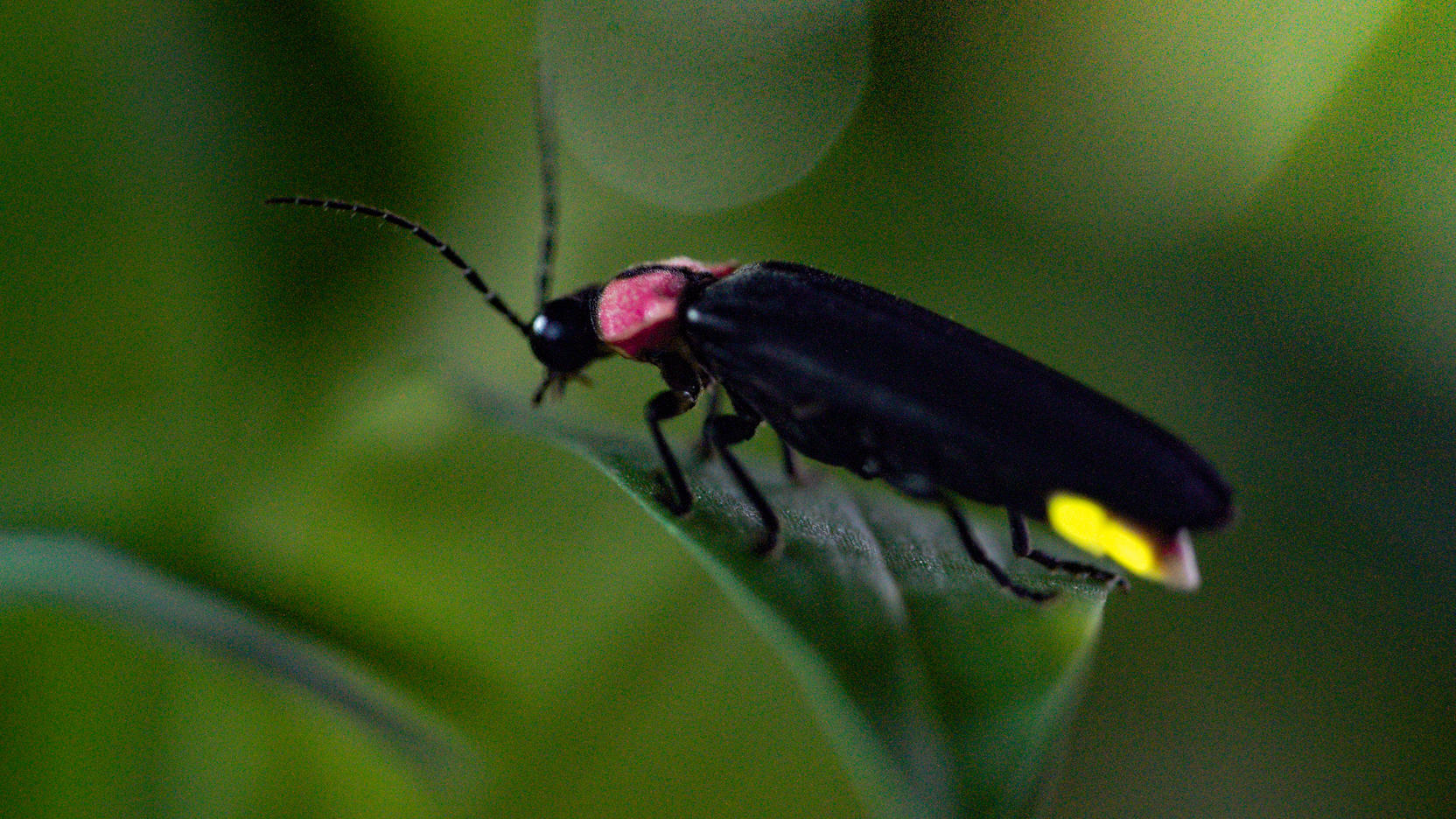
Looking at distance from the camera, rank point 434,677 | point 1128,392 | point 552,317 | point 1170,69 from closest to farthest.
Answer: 1. point 434,677
2. point 552,317
3. point 1170,69
4. point 1128,392

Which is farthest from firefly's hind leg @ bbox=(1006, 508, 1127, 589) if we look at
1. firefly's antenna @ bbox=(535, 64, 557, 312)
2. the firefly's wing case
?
firefly's antenna @ bbox=(535, 64, 557, 312)

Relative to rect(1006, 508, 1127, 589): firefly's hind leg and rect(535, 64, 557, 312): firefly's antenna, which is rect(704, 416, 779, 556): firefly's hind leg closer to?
rect(1006, 508, 1127, 589): firefly's hind leg

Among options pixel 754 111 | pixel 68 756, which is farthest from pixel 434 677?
pixel 754 111

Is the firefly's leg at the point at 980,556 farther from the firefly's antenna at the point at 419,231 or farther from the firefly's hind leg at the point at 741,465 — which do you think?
the firefly's antenna at the point at 419,231

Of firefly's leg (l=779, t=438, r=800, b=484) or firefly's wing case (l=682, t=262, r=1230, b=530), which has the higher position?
firefly's wing case (l=682, t=262, r=1230, b=530)

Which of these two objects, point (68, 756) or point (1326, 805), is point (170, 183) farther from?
point (1326, 805)
